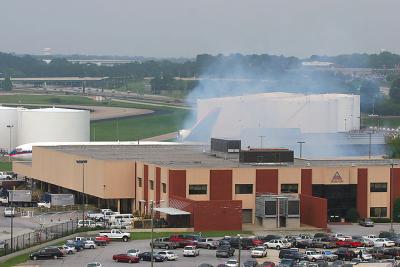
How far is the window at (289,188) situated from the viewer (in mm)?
86750

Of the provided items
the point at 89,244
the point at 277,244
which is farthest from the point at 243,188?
the point at 89,244

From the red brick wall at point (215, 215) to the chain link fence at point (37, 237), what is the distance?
23.5 feet

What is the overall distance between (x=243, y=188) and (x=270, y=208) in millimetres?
2855

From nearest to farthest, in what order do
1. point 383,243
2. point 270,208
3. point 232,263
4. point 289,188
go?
1. point 232,263
2. point 383,243
3. point 270,208
4. point 289,188

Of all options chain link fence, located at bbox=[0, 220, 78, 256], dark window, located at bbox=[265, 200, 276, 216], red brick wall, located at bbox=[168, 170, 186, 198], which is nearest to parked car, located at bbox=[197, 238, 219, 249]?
chain link fence, located at bbox=[0, 220, 78, 256]

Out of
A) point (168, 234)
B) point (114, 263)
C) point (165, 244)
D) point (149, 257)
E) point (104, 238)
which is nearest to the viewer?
point (114, 263)

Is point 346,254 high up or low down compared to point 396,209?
down

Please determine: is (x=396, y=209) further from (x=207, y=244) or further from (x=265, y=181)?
(x=207, y=244)

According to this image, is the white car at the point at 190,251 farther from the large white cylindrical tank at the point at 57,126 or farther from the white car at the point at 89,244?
the large white cylindrical tank at the point at 57,126

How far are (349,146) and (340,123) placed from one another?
11466 mm

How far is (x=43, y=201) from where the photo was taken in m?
Answer: 101

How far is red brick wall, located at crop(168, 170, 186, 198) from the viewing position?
85125mm

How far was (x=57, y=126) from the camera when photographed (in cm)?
15112

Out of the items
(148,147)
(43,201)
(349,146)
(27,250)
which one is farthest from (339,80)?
(27,250)
